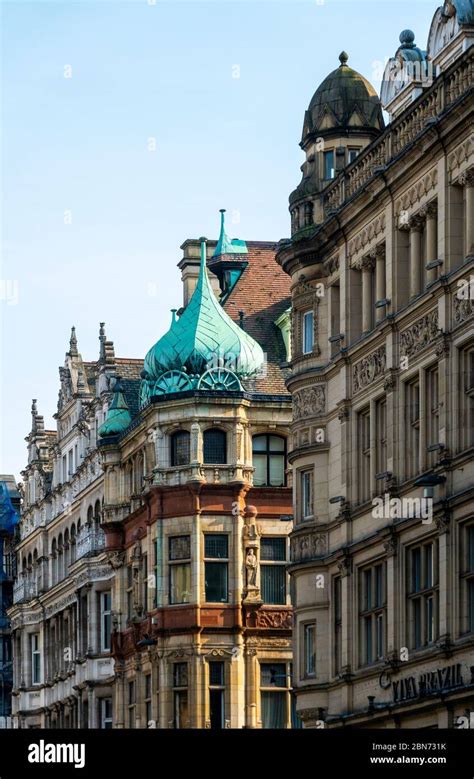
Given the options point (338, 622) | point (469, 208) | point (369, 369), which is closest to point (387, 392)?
point (369, 369)

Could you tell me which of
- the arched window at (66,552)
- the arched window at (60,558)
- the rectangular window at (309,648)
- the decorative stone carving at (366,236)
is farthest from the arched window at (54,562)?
the decorative stone carving at (366,236)

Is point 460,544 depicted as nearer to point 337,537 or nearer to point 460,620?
point 460,620

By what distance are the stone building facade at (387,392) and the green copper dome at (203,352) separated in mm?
15026

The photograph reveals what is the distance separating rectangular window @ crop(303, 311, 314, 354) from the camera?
54969 millimetres

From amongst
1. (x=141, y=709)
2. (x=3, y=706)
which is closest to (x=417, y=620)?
(x=141, y=709)

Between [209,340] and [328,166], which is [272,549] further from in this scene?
[328,166]

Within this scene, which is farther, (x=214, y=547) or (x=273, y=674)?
(x=214, y=547)

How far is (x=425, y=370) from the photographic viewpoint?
45.8m

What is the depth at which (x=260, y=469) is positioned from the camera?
71375 mm

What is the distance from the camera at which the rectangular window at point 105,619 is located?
3135 inches

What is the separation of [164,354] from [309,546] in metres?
19.0

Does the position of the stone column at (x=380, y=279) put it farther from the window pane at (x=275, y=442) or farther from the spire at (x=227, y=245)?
the spire at (x=227, y=245)

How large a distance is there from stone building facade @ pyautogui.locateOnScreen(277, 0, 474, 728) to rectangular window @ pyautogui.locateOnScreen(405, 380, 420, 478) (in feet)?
0.14
